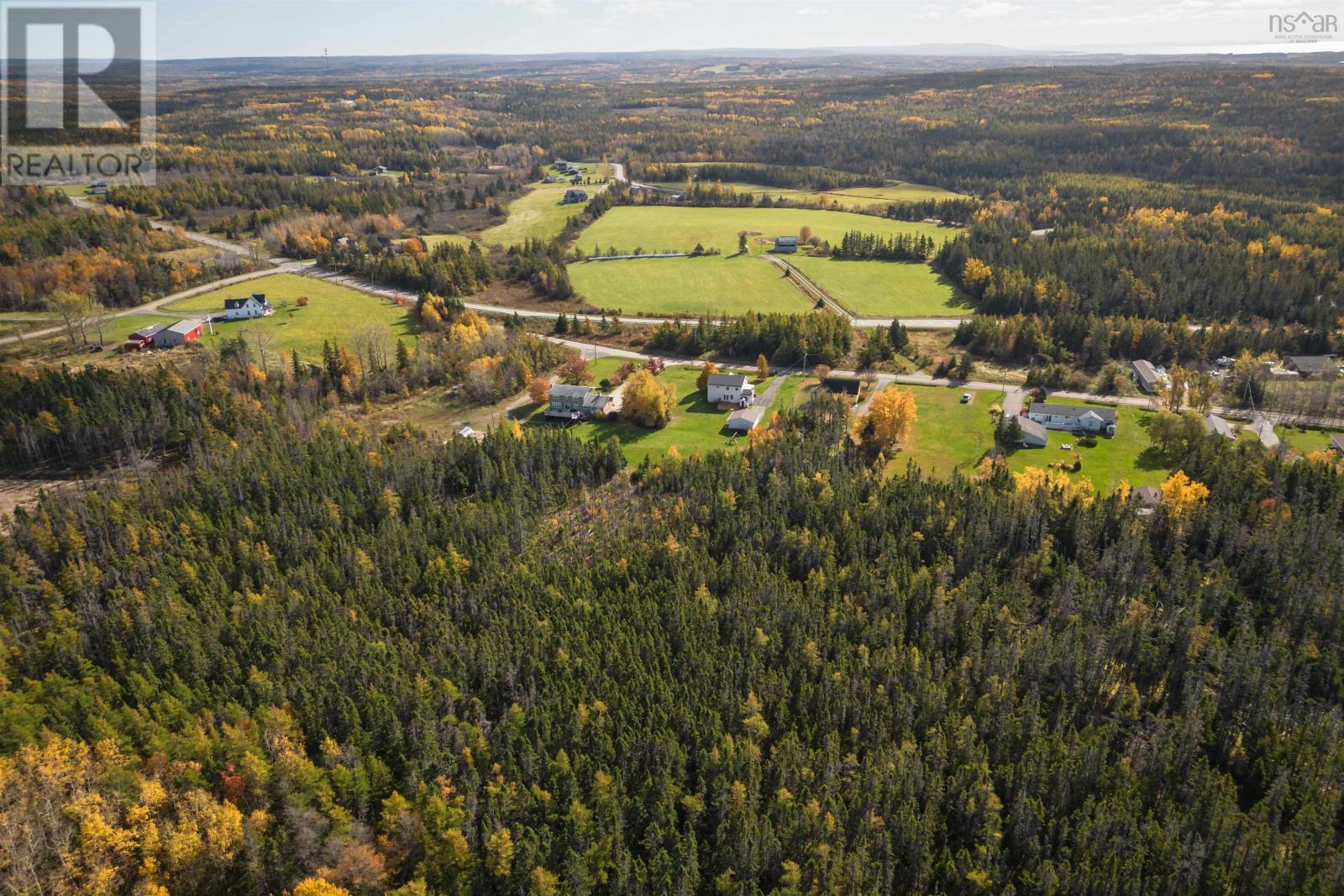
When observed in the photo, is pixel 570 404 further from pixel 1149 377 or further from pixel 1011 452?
pixel 1149 377

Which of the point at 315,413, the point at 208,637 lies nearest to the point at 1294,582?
the point at 208,637

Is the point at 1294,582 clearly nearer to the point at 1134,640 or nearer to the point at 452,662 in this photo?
the point at 1134,640

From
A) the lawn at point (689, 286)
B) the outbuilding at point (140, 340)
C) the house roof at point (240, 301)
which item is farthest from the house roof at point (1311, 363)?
the outbuilding at point (140, 340)

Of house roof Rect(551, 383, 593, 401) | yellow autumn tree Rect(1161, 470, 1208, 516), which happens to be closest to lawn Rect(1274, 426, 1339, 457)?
yellow autumn tree Rect(1161, 470, 1208, 516)

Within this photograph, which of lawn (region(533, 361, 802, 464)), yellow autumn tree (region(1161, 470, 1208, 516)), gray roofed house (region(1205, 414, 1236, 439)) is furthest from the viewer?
lawn (region(533, 361, 802, 464))

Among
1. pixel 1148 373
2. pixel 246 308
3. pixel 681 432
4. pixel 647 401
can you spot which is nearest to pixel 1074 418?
pixel 1148 373

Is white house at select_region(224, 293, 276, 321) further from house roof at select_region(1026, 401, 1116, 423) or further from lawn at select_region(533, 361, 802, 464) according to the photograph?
house roof at select_region(1026, 401, 1116, 423)
